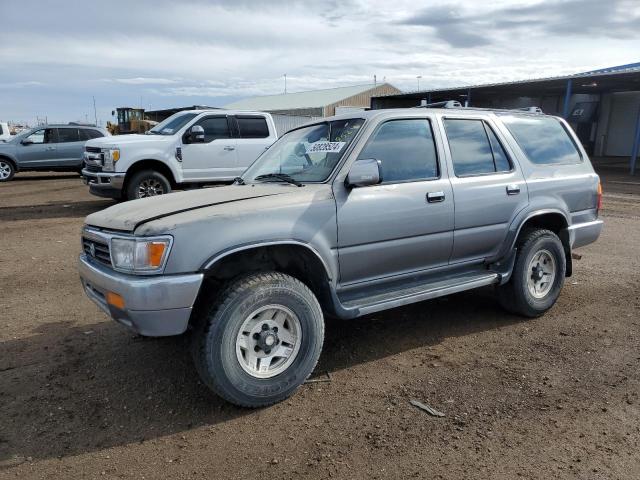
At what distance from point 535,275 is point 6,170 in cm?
1754

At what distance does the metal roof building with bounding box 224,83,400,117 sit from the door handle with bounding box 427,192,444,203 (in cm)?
4201

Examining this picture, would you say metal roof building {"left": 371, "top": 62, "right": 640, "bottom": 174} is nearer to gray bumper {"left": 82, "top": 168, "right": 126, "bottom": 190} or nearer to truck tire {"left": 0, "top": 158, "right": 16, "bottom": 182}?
truck tire {"left": 0, "top": 158, "right": 16, "bottom": 182}

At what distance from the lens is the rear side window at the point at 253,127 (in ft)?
34.9

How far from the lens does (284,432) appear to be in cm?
296

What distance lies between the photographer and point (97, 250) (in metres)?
3.37

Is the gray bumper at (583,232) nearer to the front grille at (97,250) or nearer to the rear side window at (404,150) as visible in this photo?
the rear side window at (404,150)

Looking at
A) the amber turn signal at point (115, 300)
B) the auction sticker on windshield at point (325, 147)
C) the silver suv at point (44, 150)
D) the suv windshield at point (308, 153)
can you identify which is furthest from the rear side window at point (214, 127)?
the silver suv at point (44, 150)

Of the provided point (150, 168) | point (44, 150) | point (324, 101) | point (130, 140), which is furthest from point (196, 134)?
point (324, 101)

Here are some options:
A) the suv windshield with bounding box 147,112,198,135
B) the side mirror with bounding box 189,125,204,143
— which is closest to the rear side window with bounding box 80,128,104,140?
the suv windshield with bounding box 147,112,198,135

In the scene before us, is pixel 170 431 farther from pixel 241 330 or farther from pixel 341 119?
pixel 341 119

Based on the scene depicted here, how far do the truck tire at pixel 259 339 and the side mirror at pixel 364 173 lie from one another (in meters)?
0.80

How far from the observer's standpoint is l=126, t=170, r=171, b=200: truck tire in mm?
9539

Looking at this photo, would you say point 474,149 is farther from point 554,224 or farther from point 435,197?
point 554,224

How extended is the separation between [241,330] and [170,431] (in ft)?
2.34
